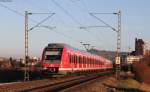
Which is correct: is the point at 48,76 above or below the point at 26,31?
below

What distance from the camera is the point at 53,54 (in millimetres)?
47719

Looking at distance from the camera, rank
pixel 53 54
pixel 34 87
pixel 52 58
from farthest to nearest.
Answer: pixel 53 54 < pixel 52 58 < pixel 34 87

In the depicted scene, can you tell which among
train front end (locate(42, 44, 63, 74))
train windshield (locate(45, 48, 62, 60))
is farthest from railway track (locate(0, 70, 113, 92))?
train windshield (locate(45, 48, 62, 60))

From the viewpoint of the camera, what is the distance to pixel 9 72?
6050 cm

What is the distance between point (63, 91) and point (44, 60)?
1749cm

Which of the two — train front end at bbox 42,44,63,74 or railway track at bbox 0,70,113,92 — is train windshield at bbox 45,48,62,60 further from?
railway track at bbox 0,70,113,92

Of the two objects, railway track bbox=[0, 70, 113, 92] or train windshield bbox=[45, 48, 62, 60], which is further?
train windshield bbox=[45, 48, 62, 60]

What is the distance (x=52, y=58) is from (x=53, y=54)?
49 cm

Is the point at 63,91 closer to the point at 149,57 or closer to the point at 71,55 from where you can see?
the point at 71,55

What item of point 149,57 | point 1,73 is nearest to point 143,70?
point 149,57

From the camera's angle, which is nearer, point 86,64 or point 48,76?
point 48,76

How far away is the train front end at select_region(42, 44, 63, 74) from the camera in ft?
153

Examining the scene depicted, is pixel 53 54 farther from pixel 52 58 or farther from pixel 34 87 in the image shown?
pixel 34 87

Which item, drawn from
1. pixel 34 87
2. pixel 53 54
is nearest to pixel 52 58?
pixel 53 54
